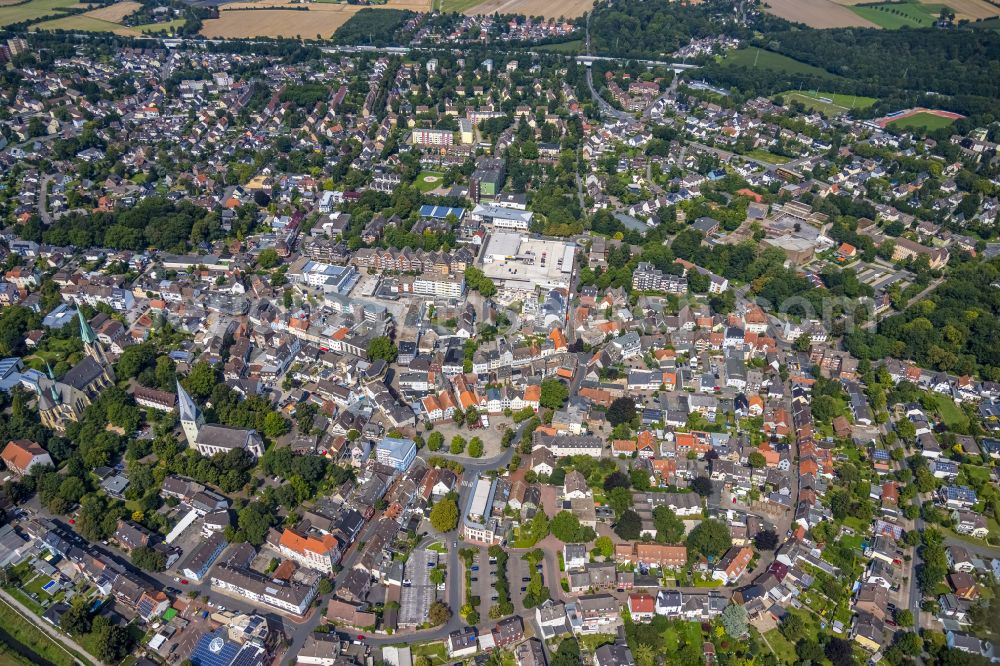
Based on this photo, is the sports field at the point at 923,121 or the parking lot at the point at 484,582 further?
the sports field at the point at 923,121

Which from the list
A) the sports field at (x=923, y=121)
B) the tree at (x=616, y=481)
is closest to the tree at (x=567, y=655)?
the tree at (x=616, y=481)

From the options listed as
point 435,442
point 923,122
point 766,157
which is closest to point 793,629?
point 435,442

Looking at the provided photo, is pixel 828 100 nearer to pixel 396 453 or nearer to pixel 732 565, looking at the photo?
pixel 732 565

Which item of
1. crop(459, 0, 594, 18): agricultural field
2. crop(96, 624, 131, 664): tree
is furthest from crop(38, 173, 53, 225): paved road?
crop(459, 0, 594, 18): agricultural field

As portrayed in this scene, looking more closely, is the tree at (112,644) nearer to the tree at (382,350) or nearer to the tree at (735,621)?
the tree at (382,350)

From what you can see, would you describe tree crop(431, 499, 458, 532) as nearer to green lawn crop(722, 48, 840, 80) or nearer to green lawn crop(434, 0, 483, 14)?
green lawn crop(722, 48, 840, 80)
